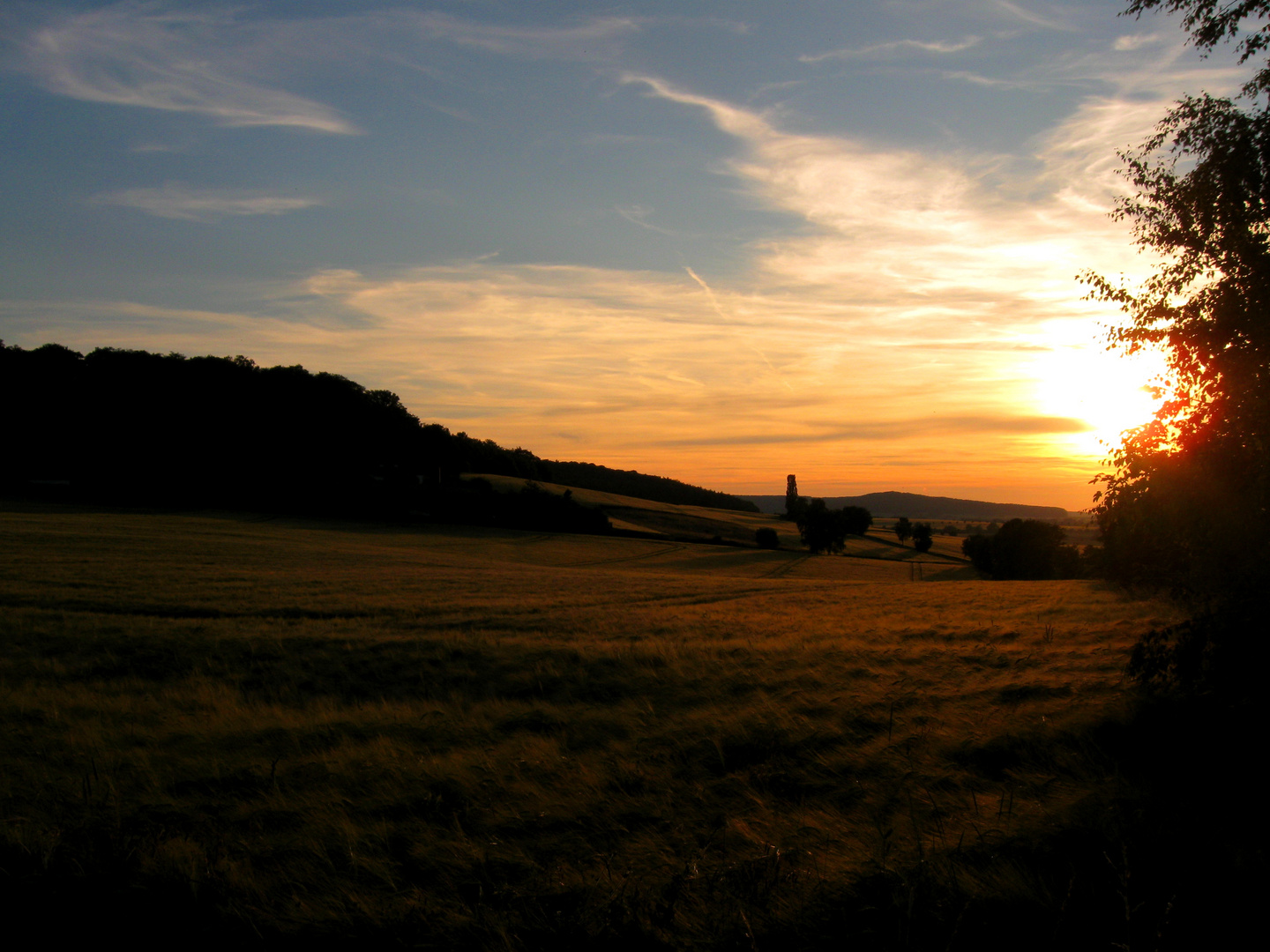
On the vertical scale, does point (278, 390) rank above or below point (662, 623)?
above

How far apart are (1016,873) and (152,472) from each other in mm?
→ 95350

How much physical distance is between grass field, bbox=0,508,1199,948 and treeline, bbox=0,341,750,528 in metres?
67.8

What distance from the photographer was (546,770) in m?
6.84

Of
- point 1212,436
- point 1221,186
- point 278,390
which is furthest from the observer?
point 278,390

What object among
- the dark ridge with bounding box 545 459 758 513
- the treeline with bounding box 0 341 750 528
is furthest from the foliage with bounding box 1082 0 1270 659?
the dark ridge with bounding box 545 459 758 513

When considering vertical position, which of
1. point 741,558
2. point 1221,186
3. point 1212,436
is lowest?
point 741,558

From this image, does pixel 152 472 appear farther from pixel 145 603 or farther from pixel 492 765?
pixel 492 765

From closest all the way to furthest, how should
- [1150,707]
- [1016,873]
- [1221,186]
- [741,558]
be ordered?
[1016,873] < [1150,707] < [1221,186] < [741,558]

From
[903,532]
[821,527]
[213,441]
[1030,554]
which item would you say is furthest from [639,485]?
[1030,554]

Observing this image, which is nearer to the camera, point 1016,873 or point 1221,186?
point 1016,873

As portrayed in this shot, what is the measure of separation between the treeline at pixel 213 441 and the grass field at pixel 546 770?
67.8 m

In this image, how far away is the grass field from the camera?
4336 mm

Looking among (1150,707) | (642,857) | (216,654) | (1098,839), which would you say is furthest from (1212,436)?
(216,654)

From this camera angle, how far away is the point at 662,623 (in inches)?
688
